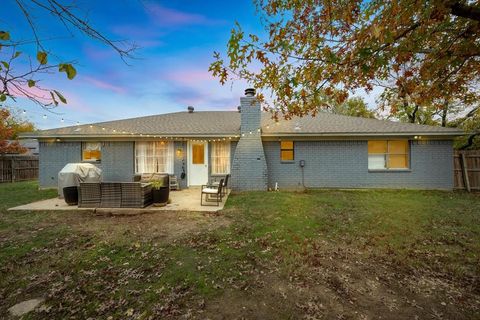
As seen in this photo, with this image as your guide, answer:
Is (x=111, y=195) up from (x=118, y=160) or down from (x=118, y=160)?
down

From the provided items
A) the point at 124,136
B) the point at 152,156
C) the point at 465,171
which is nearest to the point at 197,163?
the point at 152,156

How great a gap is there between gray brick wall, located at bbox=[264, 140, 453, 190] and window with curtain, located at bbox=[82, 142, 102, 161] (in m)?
8.25

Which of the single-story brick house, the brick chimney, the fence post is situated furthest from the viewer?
the fence post

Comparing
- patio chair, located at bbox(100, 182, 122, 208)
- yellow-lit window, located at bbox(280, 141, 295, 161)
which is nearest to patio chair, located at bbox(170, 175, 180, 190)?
patio chair, located at bbox(100, 182, 122, 208)

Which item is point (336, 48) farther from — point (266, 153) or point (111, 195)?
point (111, 195)

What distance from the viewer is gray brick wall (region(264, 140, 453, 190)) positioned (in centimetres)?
1041

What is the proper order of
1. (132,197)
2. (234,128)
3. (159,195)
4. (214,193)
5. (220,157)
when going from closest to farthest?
(132,197) < (159,195) < (214,193) < (220,157) < (234,128)

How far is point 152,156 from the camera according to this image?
36.6 ft

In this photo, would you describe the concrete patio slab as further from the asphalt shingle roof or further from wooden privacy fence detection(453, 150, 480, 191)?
wooden privacy fence detection(453, 150, 480, 191)

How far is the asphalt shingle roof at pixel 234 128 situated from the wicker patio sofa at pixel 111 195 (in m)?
4.08

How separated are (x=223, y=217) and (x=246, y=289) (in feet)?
10.8

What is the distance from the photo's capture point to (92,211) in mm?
6789

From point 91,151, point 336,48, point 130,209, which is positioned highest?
point 336,48

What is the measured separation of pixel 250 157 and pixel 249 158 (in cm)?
6
